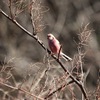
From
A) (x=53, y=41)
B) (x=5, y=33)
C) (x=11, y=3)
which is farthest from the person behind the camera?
(x=5, y=33)

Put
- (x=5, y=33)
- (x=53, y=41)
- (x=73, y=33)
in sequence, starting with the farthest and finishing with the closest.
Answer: (x=73, y=33)
(x=5, y=33)
(x=53, y=41)

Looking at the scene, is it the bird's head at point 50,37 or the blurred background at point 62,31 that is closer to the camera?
the bird's head at point 50,37

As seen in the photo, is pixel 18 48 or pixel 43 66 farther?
pixel 18 48

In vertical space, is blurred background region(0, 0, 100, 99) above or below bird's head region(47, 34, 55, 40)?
below

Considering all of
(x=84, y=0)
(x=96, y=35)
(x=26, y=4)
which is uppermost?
(x=26, y=4)

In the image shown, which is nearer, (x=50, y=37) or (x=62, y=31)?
(x=50, y=37)

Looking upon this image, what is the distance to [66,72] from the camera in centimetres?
384

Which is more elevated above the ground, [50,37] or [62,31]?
[50,37]

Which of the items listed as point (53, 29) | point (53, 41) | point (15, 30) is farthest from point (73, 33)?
point (53, 41)

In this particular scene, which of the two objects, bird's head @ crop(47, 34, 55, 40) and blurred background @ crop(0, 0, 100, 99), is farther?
blurred background @ crop(0, 0, 100, 99)

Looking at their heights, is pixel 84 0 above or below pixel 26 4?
below

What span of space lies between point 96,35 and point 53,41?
8.96 meters

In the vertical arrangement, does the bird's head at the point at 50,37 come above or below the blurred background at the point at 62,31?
above

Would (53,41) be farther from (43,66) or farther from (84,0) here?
(84,0)
